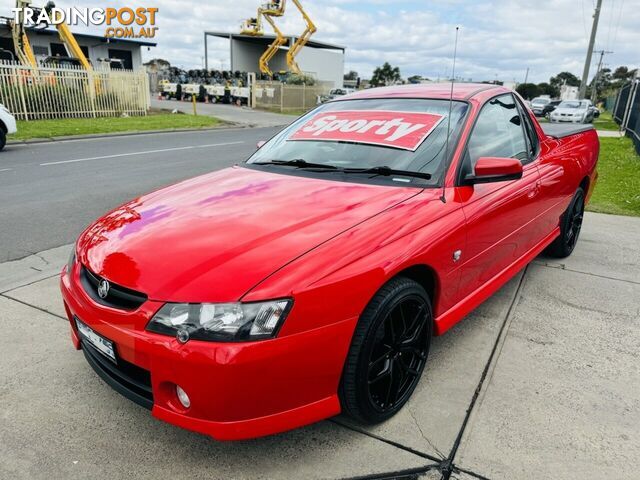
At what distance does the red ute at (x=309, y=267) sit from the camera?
182cm

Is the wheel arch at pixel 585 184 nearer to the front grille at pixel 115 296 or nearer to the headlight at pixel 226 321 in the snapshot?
the headlight at pixel 226 321

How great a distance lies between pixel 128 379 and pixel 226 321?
610 mm

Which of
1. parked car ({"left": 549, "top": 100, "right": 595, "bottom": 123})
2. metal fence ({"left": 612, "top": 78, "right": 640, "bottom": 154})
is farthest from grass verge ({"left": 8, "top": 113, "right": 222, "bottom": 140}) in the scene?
parked car ({"left": 549, "top": 100, "right": 595, "bottom": 123})

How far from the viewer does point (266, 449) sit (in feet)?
7.16

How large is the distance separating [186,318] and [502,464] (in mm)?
1496

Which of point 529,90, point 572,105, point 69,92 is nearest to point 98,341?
point 69,92

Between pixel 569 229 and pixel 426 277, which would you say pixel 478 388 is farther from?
pixel 569 229

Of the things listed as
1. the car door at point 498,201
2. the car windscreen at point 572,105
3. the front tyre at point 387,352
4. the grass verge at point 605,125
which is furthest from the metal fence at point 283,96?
the front tyre at point 387,352

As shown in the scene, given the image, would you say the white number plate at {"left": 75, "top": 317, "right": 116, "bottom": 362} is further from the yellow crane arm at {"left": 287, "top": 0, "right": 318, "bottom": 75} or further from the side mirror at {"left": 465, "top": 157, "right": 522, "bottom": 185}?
the yellow crane arm at {"left": 287, "top": 0, "right": 318, "bottom": 75}

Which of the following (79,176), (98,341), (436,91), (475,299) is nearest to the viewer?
(98,341)

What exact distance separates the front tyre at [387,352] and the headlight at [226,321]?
1.35 ft

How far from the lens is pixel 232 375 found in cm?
176

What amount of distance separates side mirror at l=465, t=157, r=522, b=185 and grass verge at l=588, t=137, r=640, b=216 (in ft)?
16.4

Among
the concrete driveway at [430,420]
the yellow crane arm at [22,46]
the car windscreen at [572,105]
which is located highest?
the yellow crane arm at [22,46]
